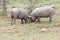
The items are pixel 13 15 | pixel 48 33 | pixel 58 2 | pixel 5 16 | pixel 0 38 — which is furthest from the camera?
pixel 58 2

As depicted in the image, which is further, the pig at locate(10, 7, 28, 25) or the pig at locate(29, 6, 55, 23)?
the pig at locate(29, 6, 55, 23)

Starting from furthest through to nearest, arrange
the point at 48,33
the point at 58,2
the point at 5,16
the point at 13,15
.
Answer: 1. the point at 58,2
2. the point at 5,16
3. the point at 13,15
4. the point at 48,33

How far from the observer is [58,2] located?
29406 millimetres

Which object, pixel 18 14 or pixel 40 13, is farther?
pixel 40 13

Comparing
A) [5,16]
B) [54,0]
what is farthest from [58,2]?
[5,16]

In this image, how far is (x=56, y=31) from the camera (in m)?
13.1

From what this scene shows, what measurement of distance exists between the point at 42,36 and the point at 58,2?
18223 millimetres

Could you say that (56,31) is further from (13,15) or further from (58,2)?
(58,2)

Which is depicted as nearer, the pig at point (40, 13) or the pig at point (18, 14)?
the pig at point (18, 14)

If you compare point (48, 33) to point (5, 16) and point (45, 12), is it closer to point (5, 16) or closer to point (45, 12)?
point (45, 12)

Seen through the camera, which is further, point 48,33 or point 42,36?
point 48,33

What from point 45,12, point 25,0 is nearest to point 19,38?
point 45,12

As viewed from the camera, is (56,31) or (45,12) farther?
(45,12)

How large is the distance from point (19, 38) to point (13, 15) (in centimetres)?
526
